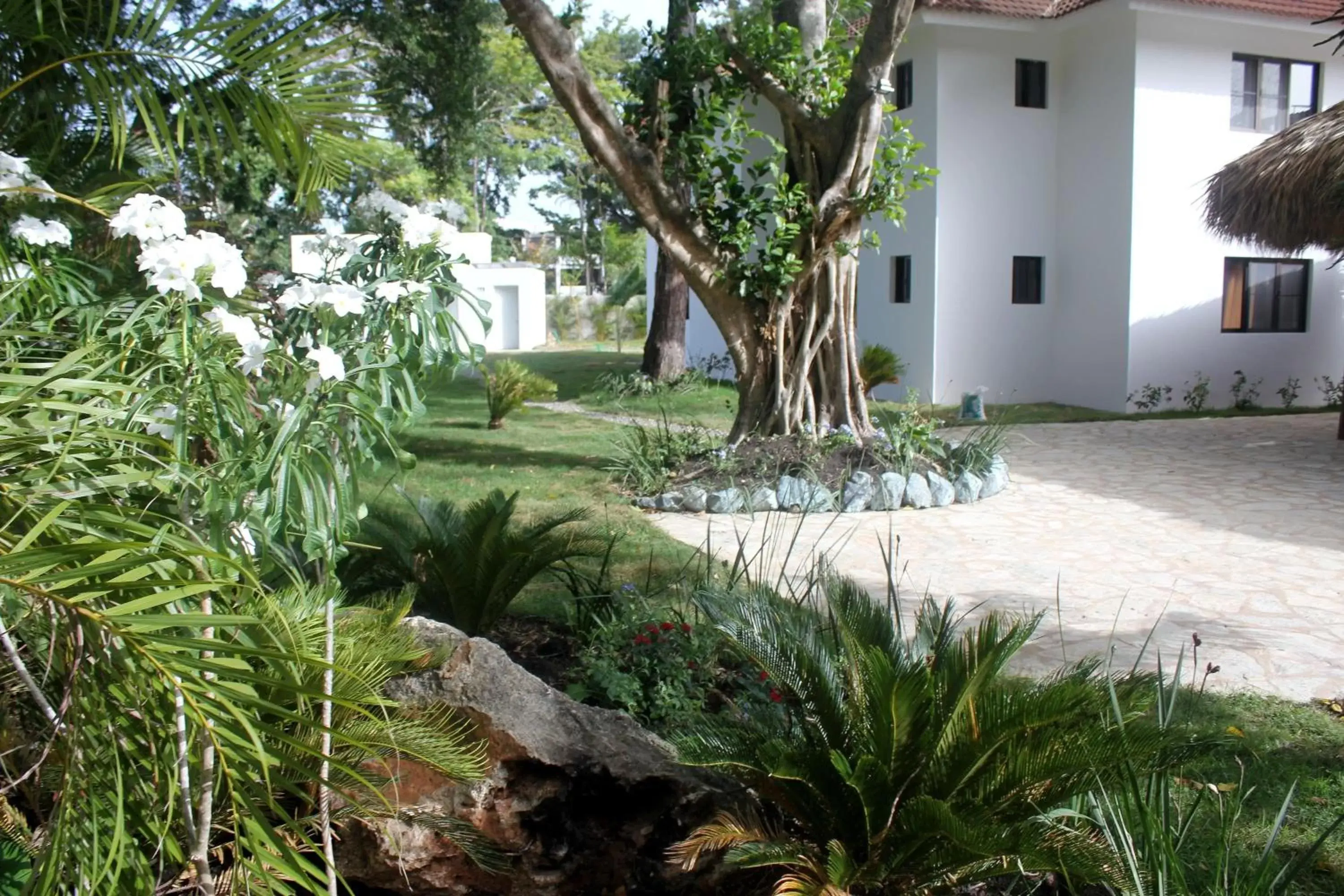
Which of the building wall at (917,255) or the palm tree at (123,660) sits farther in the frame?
the building wall at (917,255)

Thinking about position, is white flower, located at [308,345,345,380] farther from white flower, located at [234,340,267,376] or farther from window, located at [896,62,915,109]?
window, located at [896,62,915,109]

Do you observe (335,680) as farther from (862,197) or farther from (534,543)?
(862,197)

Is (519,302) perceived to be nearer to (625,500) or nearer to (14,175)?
(625,500)

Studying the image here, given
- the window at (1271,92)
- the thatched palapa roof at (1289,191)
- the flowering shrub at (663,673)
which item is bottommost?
the flowering shrub at (663,673)

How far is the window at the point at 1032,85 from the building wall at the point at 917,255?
1552mm

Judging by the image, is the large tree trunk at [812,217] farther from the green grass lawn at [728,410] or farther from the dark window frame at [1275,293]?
the dark window frame at [1275,293]

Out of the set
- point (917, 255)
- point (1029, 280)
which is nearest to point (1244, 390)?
point (1029, 280)

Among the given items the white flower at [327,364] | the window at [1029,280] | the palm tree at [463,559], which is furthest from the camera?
the window at [1029,280]

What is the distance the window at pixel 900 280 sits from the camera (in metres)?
16.2

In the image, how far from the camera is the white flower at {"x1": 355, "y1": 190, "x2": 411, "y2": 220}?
3.24 meters

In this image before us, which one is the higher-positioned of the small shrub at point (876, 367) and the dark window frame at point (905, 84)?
the dark window frame at point (905, 84)

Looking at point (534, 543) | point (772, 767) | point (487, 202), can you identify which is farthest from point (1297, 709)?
point (487, 202)

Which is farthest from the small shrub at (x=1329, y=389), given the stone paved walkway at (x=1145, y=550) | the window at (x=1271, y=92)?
the stone paved walkway at (x=1145, y=550)

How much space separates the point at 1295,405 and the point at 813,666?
15415 millimetres
